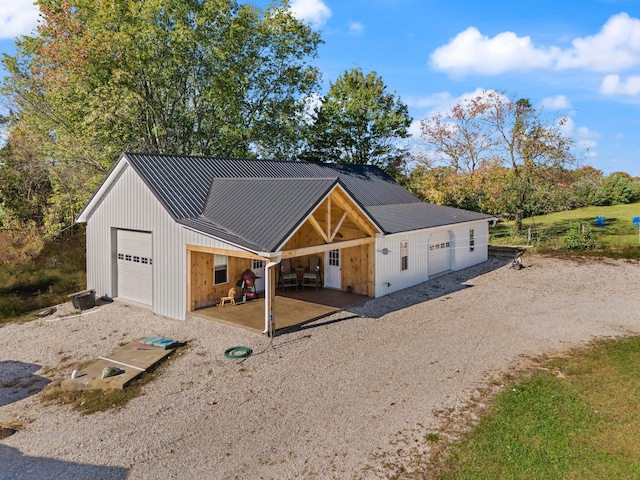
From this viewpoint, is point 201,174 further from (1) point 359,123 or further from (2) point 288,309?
(1) point 359,123

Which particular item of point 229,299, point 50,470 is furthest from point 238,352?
point 50,470

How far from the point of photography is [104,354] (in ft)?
34.4

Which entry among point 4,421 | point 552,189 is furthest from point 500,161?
point 4,421

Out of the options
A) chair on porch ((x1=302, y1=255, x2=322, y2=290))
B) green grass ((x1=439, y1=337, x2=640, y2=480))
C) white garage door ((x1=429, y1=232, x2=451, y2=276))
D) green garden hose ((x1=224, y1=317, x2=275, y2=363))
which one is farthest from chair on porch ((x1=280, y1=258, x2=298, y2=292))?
green grass ((x1=439, y1=337, x2=640, y2=480))

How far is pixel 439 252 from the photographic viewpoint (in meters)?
19.8

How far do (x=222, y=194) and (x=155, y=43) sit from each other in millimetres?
12255

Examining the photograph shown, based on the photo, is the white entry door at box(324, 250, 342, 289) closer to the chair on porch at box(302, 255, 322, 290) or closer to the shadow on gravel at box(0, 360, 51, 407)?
the chair on porch at box(302, 255, 322, 290)

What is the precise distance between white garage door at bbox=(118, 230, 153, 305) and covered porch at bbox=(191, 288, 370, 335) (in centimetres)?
263

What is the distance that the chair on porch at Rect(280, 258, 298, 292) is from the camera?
651 inches

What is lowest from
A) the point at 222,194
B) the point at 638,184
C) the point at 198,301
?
the point at 198,301

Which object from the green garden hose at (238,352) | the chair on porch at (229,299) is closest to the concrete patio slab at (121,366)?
the green garden hose at (238,352)

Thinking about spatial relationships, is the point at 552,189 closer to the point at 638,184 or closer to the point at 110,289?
the point at 638,184

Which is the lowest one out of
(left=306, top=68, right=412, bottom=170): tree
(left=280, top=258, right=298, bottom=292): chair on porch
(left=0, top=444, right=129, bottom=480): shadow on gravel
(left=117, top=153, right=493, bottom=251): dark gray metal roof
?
(left=0, top=444, right=129, bottom=480): shadow on gravel

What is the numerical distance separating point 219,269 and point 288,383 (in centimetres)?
662
